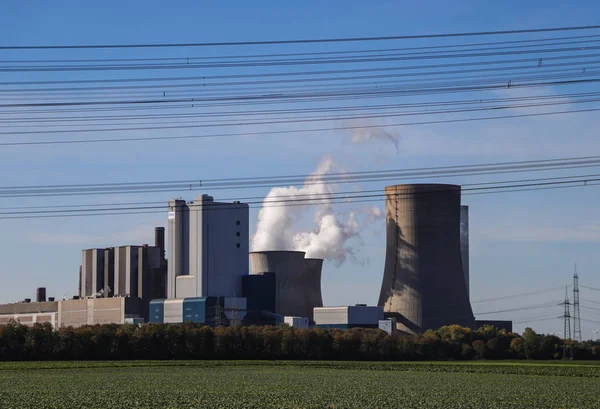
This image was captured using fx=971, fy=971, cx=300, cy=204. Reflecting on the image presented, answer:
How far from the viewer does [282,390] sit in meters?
26.1

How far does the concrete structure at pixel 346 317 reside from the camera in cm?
7188

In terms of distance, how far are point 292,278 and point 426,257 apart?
15.2m

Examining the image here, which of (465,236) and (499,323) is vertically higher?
(465,236)

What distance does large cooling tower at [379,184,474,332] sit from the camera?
60.3 meters

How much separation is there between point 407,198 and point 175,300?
1999 centimetres

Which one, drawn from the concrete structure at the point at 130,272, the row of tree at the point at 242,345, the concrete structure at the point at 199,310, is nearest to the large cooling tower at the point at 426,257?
the row of tree at the point at 242,345

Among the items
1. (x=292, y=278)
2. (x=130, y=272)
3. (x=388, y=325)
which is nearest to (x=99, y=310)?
(x=130, y=272)

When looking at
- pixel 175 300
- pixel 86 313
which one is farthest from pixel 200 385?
pixel 86 313

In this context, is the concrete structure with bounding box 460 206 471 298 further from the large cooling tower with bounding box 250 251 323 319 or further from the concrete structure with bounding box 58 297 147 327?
the concrete structure with bounding box 58 297 147 327

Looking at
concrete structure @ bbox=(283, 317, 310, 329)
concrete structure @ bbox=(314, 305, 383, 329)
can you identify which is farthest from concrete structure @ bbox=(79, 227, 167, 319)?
concrete structure @ bbox=(314, 305, 383, 329)

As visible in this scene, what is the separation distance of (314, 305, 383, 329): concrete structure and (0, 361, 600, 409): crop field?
31.4 m

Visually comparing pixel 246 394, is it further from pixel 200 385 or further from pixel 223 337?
pixel 223 337

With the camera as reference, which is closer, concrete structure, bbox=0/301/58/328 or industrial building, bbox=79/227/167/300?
industrial building, bbox=79/227/167/300

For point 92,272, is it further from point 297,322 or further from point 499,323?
point 499,323
